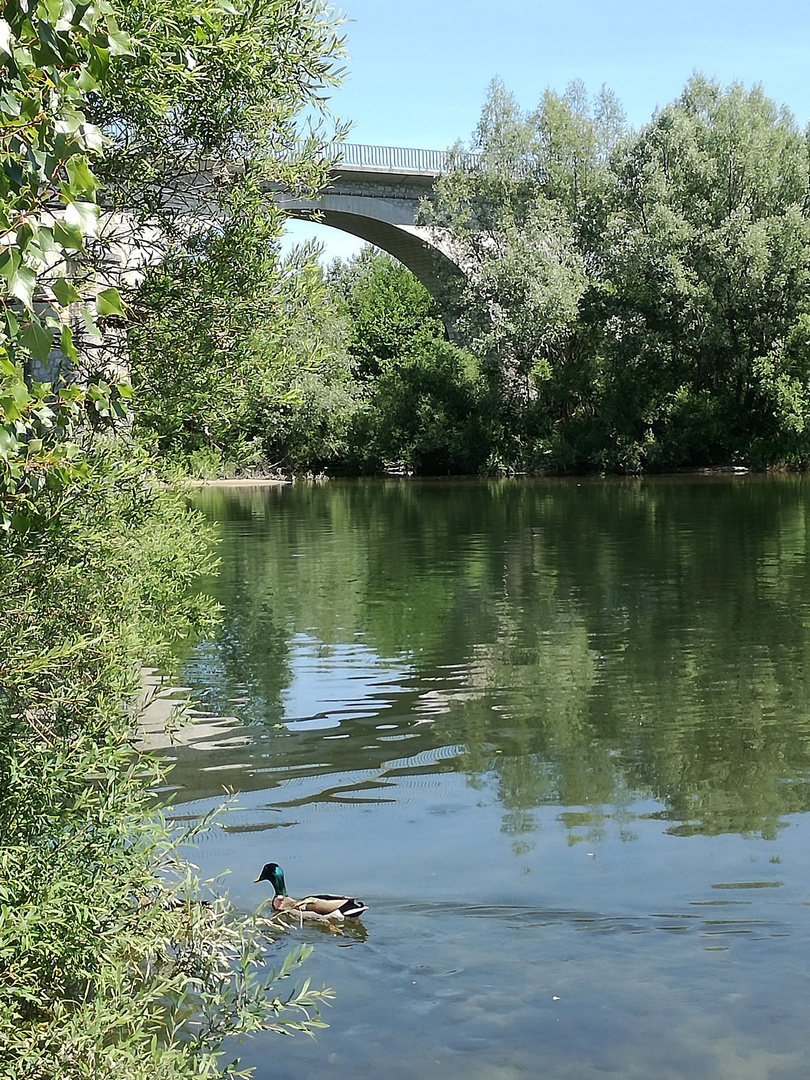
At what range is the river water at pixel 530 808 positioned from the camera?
Answer: 544 cm

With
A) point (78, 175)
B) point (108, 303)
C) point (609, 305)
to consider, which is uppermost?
point (609, 305)

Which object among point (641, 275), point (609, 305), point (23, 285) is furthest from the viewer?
point (609, 305)

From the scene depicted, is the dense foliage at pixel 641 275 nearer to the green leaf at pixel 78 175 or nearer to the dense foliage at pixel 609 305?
the dense foliage at pixel 609 305

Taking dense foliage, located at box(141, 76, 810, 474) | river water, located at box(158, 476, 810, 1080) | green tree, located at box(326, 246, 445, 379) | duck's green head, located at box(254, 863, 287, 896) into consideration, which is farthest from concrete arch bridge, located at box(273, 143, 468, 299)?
duck's green head, located at box(254, 863, 287, 896)

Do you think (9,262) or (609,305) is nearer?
(9,262)

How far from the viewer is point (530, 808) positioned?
851 centimetres

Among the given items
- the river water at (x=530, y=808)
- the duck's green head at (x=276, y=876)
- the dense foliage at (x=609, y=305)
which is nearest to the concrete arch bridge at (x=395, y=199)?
the dense foliage at (x=609, y=305)

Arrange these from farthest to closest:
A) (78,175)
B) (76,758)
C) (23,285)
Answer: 1. (76,758)
2. (78,175)
3. (23,285)

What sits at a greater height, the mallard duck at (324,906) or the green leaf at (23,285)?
the green leaf at (23,285)

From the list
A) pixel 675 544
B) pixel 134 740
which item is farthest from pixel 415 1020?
pixel 675 544

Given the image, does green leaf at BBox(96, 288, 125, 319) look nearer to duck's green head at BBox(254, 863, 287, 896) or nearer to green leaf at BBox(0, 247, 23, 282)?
green leaf at BBox(0, 247, 23, 282)

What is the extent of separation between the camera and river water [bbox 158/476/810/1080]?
5438 mm

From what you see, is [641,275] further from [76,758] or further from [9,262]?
[9,262]

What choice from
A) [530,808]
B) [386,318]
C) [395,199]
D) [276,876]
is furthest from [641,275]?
[276,876]
